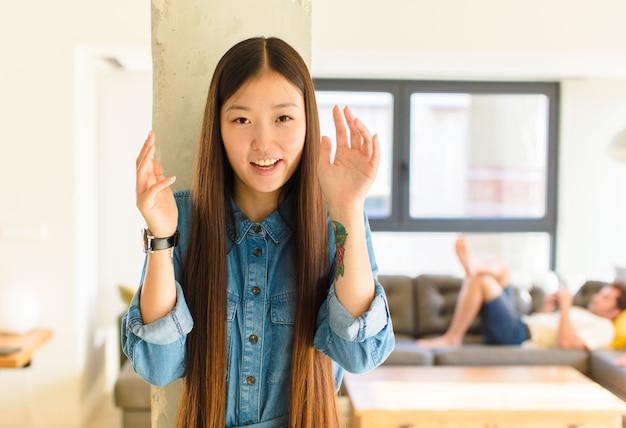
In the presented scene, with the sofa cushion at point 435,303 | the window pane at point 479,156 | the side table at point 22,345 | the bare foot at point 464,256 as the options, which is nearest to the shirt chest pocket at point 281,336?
the side table at point 22,345

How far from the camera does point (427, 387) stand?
3.19 meters

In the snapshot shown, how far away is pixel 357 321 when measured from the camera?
102cm

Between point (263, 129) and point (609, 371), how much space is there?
340 centimetres

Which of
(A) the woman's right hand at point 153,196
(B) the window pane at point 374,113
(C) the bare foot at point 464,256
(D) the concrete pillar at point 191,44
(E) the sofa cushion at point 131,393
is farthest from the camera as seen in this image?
(B) the window pane at point 374,113

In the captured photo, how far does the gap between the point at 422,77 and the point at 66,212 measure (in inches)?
111

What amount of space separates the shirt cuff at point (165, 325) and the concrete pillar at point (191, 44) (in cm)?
34

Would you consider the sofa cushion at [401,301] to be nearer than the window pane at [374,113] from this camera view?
Yes

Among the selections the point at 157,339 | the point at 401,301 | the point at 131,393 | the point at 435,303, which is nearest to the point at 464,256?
the point at 435,303

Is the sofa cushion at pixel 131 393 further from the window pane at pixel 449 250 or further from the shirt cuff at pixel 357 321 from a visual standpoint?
the shirt cuff at pixel 357 321

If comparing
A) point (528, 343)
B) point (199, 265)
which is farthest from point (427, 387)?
point (199, 265)

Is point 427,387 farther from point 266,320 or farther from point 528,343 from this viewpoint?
point 266,320

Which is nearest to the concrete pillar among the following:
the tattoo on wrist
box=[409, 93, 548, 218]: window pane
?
the tattoo on wrist

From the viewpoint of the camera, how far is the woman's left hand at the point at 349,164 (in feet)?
3.27

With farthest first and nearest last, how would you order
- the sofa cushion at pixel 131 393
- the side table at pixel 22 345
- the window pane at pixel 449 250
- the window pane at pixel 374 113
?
the window pane at pixel 449 250
the window pane at pixel 374 113
the sofa cushion at pixel 131 393
the side table at pixel 22 345
